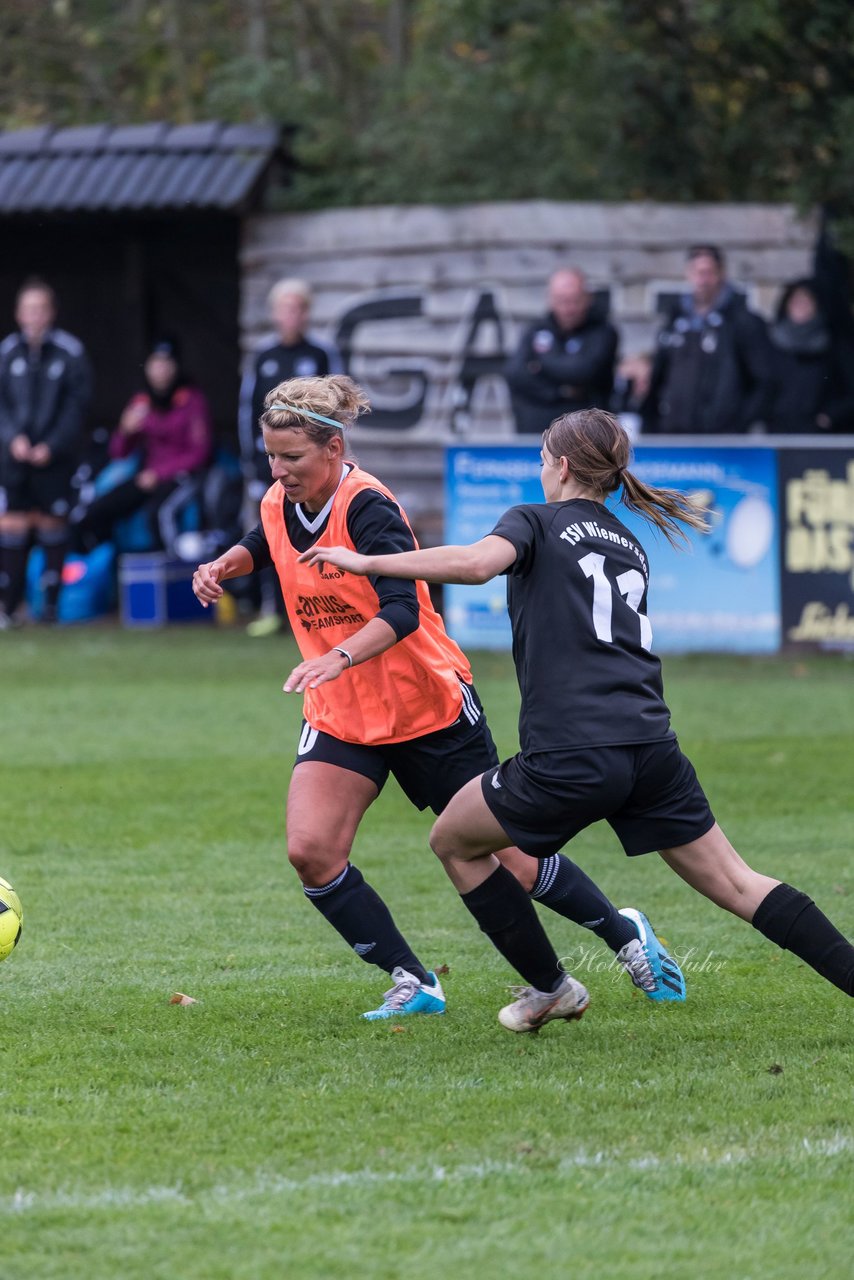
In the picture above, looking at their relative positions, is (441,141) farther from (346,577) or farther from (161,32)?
(346,577)

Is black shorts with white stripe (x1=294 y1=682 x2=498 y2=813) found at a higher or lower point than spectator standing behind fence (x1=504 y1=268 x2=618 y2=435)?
lower

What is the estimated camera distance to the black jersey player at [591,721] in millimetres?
4805

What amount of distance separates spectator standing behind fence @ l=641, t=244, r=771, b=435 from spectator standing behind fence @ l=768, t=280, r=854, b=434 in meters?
0.23

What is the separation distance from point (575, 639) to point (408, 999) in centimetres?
128

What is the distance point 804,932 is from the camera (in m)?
4.93

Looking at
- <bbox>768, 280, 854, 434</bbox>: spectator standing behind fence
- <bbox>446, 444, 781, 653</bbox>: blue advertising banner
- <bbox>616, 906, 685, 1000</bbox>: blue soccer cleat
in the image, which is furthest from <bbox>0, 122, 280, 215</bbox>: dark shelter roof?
<bbox>616, 906, 685, 1000</bbox>: blue soccer cleat

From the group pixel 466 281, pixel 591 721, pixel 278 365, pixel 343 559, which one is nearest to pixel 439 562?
pixel 343 559

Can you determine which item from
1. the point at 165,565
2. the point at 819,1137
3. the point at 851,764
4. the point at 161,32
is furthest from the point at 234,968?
the point at 161,32

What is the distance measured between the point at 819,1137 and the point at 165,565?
12536 millimetres

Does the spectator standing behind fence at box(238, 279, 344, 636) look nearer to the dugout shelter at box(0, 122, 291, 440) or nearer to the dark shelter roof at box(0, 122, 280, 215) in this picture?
the dark shelter roof at box(0, 122, 280, 215)

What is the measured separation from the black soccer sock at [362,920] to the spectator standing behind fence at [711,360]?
886 centimetres

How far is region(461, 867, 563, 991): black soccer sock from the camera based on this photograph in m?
5.11

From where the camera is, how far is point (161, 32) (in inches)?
899

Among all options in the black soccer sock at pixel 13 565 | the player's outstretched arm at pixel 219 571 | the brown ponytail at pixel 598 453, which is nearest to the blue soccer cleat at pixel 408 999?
the player's outstretched arm at pixel 219 571
